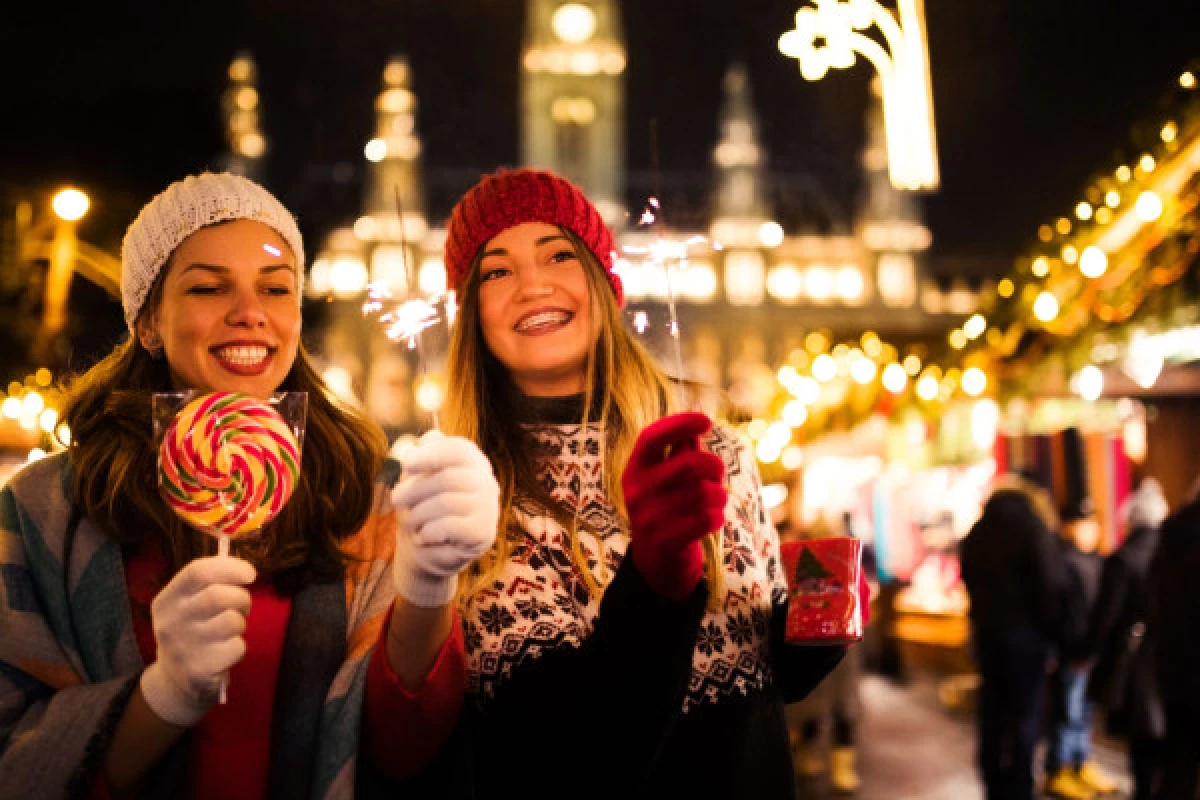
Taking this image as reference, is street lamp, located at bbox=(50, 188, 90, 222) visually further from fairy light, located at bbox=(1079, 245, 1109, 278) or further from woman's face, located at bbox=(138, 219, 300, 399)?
fairy light, located at bbox=(1079, 245, 1109, 278)

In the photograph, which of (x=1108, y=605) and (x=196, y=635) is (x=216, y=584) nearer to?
(x=196, y=635)

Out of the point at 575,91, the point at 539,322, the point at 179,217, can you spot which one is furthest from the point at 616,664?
the point at 575,91

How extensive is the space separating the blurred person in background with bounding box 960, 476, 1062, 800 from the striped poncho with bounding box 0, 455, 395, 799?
16.9 ft

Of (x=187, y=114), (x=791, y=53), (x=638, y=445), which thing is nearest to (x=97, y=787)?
(x=638, y=445)

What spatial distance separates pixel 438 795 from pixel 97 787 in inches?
22.0

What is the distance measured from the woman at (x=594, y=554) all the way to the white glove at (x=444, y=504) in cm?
27

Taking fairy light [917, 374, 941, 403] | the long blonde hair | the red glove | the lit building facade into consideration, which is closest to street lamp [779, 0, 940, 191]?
the long blonde hair

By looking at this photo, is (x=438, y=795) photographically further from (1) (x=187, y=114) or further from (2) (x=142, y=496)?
(1) (x=187, y=114)

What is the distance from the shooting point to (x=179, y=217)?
1.98 meters

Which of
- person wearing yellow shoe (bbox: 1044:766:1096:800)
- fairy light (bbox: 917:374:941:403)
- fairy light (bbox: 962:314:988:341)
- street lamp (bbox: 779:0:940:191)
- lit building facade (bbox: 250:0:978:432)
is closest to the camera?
street lamp (bbox: 779:0:940:191)

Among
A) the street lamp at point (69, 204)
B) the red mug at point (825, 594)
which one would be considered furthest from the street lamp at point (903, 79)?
the street lamp at point (69, 204)

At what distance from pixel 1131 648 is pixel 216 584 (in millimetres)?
6330

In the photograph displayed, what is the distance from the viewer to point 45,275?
11133mm

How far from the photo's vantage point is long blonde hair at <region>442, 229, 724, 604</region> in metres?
2.00
